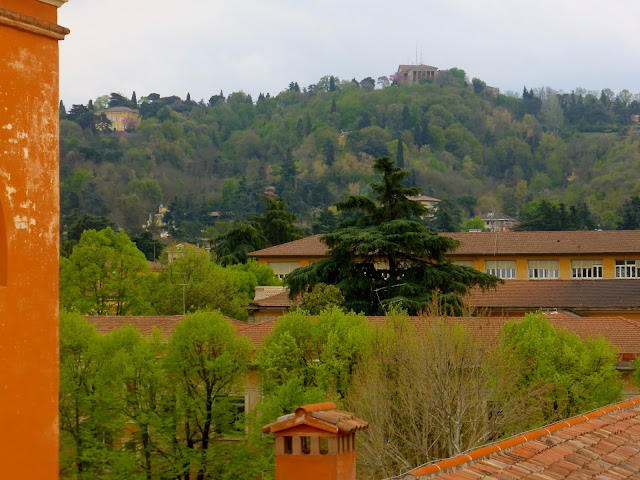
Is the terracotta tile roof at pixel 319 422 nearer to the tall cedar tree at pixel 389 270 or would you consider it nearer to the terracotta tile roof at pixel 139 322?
the terracotta tile roof at pixel 139 322

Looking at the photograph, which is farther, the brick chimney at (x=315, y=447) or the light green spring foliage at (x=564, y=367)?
the light green spring foliage at (x=564, y=367)

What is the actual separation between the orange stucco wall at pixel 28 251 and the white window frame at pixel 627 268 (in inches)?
2675

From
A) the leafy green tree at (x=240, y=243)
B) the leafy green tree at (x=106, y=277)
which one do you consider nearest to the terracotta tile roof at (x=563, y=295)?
the leafy green tree at (x=106, y=277)

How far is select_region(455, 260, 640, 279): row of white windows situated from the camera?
72312mm

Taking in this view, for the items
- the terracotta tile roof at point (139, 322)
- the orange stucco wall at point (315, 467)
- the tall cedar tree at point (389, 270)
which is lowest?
the orange stucco wall at point (315, 467)

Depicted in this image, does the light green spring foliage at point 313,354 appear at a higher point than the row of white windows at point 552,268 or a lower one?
lower

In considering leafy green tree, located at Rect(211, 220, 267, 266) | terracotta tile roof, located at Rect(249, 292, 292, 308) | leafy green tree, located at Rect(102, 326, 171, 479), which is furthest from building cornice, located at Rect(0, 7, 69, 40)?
leafy green tree, located at Rect(211, 220, 267, 266)

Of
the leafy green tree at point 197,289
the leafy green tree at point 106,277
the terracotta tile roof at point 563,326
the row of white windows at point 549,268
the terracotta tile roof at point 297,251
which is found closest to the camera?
the terracotta tile roof at point 563,326

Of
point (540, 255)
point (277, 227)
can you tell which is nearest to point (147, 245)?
point (277, 227)

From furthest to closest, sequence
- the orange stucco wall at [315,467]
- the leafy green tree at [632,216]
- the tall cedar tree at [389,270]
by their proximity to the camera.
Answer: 1. the leafy green tree at [632,216]
2. the tall cedar tree at [389,270]
3. the orange stucco wall at [315,467]

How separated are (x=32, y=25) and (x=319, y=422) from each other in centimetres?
375

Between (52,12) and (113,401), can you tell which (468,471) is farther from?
(113,401)

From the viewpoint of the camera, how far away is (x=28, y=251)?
6.58 m

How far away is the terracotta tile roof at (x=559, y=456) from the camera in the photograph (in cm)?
965
